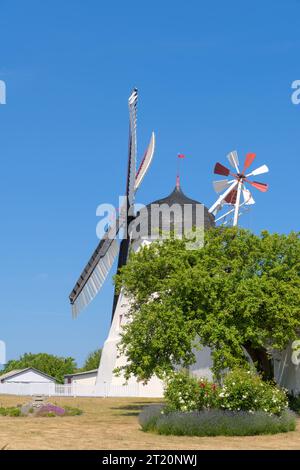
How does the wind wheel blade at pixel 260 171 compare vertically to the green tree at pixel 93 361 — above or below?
above

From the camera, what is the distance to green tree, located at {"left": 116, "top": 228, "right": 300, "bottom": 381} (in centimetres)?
3105

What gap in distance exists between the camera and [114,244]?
55688 mm

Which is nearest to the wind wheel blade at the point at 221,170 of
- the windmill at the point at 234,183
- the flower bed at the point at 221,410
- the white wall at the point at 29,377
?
the windmill at the point at 234,183

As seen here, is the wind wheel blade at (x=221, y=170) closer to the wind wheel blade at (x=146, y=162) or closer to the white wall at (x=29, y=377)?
the wind wheel blade at (x=146, y=162)

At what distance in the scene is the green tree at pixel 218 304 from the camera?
3105 centimetres

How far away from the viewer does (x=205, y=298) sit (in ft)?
103

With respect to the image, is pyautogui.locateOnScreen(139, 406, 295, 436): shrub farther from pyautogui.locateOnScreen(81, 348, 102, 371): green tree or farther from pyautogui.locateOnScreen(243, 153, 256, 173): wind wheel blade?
pyautogui.locateOnScreen(81, 348, 102, 371): green tree

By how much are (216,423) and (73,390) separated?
121ft

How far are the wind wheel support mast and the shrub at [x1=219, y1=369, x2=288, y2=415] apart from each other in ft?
102

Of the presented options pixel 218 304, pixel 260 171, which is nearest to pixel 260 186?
pixel 260 171

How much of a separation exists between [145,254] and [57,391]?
91.9 feet

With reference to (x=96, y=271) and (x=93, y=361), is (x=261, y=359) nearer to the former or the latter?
(x=96, y=271)

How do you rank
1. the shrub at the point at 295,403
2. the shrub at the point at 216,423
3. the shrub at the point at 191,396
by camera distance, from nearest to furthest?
the shrub at the point at 216,423 < the shrub at the point at 191,396 < the shrub at the point at 295,403

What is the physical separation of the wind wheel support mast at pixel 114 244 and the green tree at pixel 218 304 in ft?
66.6
